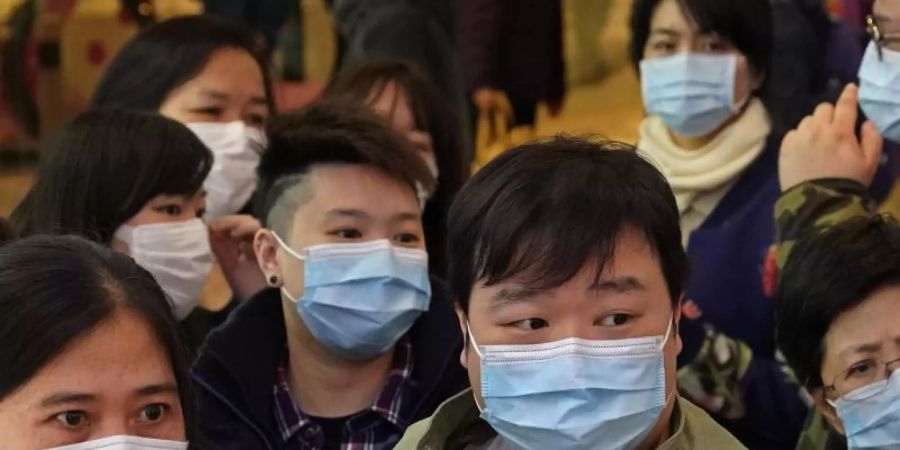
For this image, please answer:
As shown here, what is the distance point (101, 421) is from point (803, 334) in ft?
4.34

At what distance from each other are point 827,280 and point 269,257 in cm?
116

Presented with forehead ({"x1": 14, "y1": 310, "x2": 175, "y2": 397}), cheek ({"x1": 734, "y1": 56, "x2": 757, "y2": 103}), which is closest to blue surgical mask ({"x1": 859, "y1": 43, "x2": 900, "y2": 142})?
cheek ({"x1": 734, "y1": 56, "x2": 757, "y2": 103})

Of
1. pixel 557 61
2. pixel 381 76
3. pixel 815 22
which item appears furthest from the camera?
pixel 557 61

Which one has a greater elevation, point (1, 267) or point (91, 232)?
point (1, 267)

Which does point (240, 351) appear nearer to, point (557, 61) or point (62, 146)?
point (62, 146)

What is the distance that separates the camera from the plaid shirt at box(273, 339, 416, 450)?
276cm

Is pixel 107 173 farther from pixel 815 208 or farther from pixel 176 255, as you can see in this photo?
pixel 815 208

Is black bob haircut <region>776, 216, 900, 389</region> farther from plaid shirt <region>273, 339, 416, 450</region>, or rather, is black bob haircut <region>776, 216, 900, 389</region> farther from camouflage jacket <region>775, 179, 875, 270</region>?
plaid shirt <region>273, 339, 416, 450</region>

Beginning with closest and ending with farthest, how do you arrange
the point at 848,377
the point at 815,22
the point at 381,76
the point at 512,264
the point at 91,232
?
the point at 512,264 → the point at 848,377 → the point at 91,232 → the point at 381,76 → the point at 815,22

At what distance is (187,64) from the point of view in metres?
3.74

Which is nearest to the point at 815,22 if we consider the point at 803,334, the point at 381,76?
the point at 381,76

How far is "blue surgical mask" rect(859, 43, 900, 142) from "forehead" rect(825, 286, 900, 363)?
641 millimetres

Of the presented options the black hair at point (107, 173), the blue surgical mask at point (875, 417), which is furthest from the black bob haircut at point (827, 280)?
the black hair at point (107, 173)

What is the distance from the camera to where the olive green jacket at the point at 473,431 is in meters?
2.19
